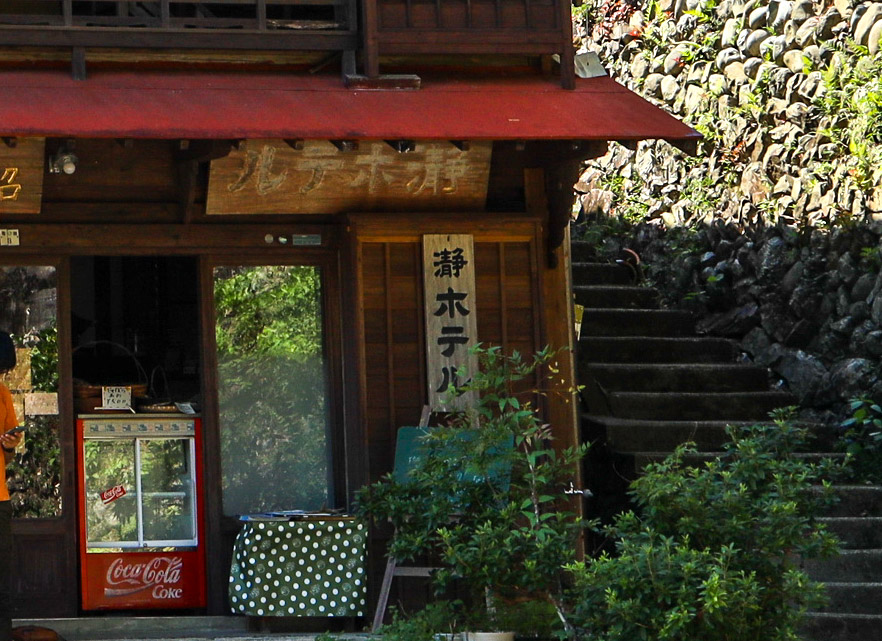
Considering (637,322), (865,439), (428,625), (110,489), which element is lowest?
(428,625)

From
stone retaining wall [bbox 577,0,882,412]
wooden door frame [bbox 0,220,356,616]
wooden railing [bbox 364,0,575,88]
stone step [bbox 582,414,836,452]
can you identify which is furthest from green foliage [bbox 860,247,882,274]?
wooden door frame [bbox 0,220,356,616]

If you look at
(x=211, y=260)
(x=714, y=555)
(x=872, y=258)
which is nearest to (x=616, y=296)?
(x=872, y=258)

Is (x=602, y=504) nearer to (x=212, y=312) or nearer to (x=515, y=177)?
(x=515, y=177)

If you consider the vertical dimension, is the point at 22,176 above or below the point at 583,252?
above

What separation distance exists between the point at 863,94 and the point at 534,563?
6803mm

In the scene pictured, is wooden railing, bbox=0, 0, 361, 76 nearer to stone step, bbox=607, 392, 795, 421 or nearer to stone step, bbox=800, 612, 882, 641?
stone step, bbox=607, 392, 795, 421

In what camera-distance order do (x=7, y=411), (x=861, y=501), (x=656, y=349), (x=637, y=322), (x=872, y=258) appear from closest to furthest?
(x=7, y=411) → (x=861, y=501) → (x=872, y=258) → (x=656, y=349) → (x=637, y=322)

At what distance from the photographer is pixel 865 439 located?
11750mm

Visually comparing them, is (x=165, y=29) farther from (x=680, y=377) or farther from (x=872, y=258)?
(x=872, y=258)

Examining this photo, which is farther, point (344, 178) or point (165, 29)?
point (344, 178)

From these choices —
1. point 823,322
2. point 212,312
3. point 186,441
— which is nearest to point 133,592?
point 186,441

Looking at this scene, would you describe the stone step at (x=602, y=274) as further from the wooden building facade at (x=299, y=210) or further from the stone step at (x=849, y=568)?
the stone step at (x=849, y=568)

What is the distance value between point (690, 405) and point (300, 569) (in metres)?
4.43

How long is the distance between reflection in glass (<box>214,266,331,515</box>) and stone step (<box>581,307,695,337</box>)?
155 inches
